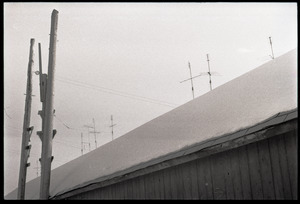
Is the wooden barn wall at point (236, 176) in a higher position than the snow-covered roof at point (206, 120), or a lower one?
lower

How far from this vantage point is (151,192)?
22.6 feet

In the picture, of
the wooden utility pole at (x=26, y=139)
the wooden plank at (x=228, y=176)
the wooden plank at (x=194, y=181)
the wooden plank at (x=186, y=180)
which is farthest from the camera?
the wooden utility pole at (x=26, y=139)

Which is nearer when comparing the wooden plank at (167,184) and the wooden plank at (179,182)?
the wooden plank at (179,182)

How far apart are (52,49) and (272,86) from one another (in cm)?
557

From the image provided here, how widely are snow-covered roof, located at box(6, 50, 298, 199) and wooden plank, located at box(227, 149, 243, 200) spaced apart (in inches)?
13.8

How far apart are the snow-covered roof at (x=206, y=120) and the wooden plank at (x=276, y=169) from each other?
38 centimetres

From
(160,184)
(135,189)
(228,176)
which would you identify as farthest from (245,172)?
(135,189)

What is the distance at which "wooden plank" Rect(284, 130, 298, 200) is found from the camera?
4852 mm

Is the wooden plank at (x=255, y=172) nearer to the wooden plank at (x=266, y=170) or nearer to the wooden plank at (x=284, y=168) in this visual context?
the wooden plank at (x=266, y=170)

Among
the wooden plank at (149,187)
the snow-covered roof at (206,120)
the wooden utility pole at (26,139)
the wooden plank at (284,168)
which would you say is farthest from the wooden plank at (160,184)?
the wooden utility pole at (26,139)

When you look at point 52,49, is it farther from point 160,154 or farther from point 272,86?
point 272,86

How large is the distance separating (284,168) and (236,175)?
0.81 metres

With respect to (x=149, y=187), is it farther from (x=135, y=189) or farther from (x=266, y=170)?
(x=266, y=170)

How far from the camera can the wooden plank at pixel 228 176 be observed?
18.5 feet
